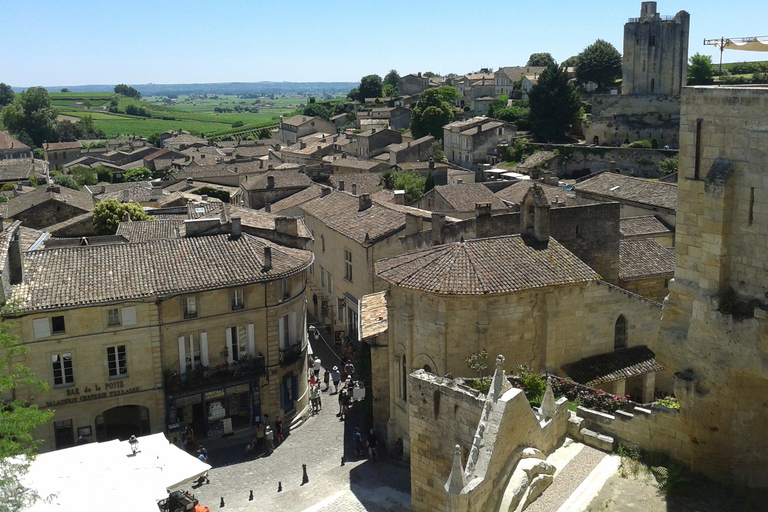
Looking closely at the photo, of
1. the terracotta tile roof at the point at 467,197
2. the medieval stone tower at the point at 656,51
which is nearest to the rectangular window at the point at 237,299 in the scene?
the terracotta tile roof at the point at 467,197

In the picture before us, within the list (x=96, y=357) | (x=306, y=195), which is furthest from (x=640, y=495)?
(x=306, y=195)

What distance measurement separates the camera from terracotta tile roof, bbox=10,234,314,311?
29.8m

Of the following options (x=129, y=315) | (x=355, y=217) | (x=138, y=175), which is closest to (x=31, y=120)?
(x=138, y=175)

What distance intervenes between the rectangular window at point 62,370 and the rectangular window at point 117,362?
1433 millimetres

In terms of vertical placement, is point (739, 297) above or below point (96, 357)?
above

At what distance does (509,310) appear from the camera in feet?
82.8

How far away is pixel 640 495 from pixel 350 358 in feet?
75.8

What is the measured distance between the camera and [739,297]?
1689 cm

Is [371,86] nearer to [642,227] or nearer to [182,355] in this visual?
[642,227]

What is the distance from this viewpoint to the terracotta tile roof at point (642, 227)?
3947cm

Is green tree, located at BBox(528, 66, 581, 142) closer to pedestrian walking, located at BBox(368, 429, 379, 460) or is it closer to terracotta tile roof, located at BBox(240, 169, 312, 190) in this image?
terracotta tile roof, located at BBox(240, 169, 312, 190)

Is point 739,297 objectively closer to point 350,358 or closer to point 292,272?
point 292,272

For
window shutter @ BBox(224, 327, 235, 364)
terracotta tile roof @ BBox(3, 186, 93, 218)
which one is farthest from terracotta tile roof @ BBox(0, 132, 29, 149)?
window shutter @ BBox(224, 327, 235, 364)

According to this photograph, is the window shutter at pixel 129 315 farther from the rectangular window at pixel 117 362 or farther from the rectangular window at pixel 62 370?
the rectangular window at pixel 62 370
